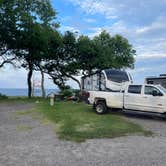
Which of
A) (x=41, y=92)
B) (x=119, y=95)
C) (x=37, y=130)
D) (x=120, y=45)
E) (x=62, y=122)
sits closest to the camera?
(x=37, y=130)

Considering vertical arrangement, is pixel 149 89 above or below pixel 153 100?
above

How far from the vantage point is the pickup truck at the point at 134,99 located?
16.3 m

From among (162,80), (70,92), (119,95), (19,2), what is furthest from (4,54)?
(119,95)

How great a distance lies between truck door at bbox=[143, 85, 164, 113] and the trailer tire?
7.92 feet

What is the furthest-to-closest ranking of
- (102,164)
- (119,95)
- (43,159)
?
(119,95) → (43,159) → (102,164)

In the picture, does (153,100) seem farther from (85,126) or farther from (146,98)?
(85,126)

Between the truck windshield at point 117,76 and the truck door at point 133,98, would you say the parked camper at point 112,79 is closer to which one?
the truck windshield at point 117,76

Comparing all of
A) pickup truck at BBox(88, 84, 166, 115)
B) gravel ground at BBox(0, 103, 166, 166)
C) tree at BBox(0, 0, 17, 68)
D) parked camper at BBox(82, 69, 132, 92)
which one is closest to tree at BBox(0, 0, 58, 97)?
tree at BBox(0, 0, 17, 68)

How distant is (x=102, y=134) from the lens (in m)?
12.0

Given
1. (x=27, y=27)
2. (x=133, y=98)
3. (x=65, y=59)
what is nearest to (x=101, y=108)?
(x=133, y=98)

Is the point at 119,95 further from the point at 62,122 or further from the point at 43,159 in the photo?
the point at 43,159

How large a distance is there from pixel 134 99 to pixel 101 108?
2.02m

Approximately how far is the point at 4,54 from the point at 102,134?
78.4 feet

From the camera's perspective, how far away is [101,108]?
1808 centimetres
